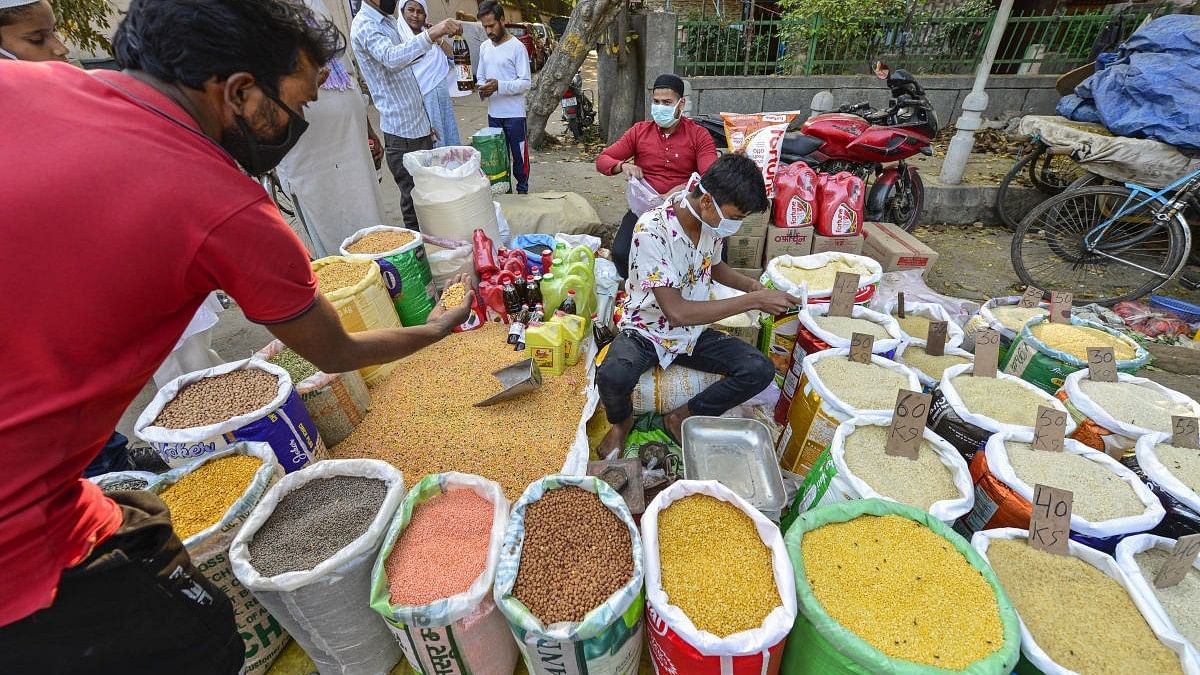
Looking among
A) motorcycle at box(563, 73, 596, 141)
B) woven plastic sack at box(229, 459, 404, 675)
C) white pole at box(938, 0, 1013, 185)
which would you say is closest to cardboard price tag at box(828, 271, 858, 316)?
woven plastic sack at box(229, 459, 404, 675)

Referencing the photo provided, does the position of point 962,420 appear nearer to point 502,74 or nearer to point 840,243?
point 840,243

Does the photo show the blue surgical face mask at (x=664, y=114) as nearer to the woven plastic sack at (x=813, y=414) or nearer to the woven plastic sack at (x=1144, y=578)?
the woven plastic sack at (x=813, y=414)

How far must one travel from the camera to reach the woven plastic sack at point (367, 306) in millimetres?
2463

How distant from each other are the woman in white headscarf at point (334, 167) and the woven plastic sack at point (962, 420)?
3.49 m

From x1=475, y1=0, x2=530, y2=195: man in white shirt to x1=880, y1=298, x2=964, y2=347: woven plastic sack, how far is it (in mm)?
3985

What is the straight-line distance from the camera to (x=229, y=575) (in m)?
1.51

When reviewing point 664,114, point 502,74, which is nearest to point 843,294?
point 664,114

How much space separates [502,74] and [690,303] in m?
4.07

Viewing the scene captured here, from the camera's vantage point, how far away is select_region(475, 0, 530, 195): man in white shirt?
4.96m

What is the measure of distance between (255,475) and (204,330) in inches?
48.9

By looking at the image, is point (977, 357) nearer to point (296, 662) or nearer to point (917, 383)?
point (917, 383)

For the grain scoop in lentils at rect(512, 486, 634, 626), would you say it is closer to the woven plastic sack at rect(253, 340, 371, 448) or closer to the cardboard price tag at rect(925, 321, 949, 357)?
the woven plastic sack at rect(253, 340, 371, 448)

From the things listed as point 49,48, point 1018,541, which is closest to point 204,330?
point 49,48

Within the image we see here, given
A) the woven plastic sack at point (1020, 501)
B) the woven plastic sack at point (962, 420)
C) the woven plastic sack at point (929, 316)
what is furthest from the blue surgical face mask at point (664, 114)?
the woven plastic sack at point (1020, 501)
